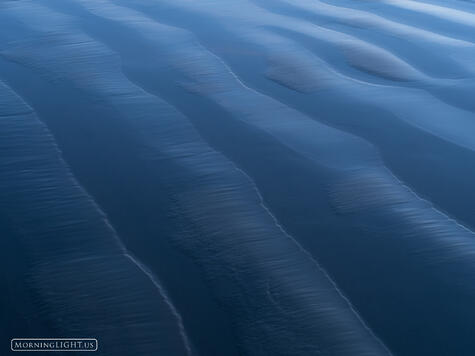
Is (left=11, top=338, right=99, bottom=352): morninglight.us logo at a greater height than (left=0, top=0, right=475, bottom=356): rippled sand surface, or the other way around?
(left=0, top=0, right=475, bottom=356): rippled sand surface

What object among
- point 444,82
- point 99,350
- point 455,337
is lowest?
point 99,350

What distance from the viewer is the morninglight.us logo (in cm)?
271

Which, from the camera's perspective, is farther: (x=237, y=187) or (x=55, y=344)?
(x=237, y=187)

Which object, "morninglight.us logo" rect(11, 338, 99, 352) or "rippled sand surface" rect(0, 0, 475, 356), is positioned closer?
"morninglight.us logo" rect(11, 338, 99, 352)

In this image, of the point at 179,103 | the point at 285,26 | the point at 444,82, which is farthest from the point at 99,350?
the point at 285,26

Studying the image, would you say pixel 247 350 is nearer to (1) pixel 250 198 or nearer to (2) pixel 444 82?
(1) pixel 250 198

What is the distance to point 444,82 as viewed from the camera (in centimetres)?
536

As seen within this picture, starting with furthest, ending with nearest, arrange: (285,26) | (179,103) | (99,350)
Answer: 1. (285,26)
2. (179,103)
3. (99,350)

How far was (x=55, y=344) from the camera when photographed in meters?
2.73

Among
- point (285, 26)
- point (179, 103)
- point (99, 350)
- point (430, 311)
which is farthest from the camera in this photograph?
point (285, 26)

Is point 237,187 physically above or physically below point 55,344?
above

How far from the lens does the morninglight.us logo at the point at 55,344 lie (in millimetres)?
2713

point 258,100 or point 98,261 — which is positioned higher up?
point 258,100

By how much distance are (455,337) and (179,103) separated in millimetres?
2560
